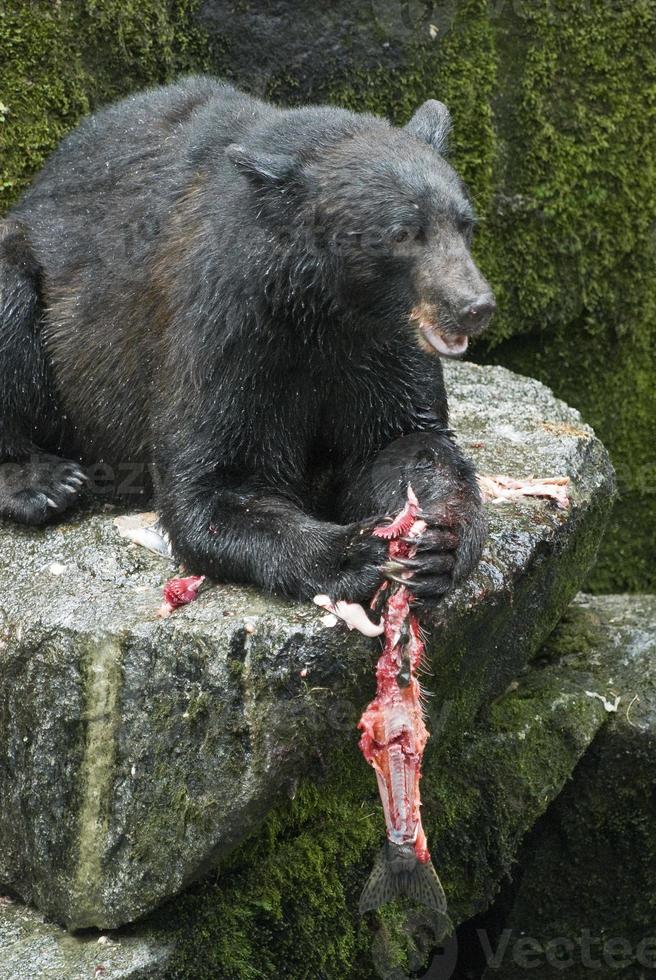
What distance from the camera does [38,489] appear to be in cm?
608

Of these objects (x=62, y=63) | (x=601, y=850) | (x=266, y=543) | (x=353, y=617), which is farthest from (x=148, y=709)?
(x=62, y=63)

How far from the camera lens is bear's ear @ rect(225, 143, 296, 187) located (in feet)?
16.8

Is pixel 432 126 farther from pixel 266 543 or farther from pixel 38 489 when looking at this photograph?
pixel 38 489

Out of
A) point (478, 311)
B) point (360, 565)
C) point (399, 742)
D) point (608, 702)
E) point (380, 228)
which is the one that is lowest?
point (608, 702)

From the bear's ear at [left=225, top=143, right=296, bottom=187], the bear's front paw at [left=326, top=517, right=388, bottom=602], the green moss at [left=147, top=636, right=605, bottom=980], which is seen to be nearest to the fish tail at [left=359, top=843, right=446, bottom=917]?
the green moss at [left=147, top=636, right=605, bottom=980]

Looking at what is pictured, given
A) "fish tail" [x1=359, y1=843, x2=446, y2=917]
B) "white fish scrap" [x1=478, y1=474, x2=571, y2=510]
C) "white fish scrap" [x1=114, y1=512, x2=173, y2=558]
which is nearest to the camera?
"fish tail" [x1=359, y1=843, x2=446, y2=917]

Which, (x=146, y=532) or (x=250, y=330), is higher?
(x=250, y=330)

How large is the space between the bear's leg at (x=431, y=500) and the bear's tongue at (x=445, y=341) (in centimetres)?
60

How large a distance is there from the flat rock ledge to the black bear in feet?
0.87

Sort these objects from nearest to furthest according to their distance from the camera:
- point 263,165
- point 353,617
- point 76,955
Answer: point 353,617
point 263,165
point 76,955

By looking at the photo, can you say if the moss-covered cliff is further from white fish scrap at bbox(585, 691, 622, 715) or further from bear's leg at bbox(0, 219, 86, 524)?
white fish scrap at bbox(585, 691, 622, 715)

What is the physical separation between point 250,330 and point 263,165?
62 centimetres

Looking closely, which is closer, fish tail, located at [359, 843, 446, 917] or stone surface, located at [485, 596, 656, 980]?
fish tail, located at [359, 843, 446, 917]

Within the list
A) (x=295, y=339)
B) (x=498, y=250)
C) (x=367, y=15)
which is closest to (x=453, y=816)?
(x=295, y=339)
